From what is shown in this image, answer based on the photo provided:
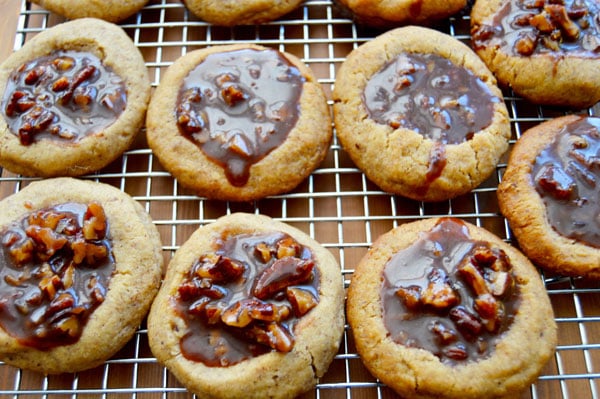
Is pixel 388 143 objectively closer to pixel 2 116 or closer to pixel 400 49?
pixel 400 49

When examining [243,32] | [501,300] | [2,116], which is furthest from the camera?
[243,32]

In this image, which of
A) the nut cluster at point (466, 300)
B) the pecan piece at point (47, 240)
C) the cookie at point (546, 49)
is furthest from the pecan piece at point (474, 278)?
the pecan piece at point (47, 240)

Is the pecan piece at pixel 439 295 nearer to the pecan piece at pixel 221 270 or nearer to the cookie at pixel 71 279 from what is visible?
the pecan piece at pixel 221 270

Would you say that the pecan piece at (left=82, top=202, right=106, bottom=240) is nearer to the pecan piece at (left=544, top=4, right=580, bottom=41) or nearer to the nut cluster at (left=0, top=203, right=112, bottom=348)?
the nut cluster at (left=0, top=203, right=112, bottom=348)

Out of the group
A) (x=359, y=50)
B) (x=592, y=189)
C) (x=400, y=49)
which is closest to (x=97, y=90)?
(x=359, y=50)

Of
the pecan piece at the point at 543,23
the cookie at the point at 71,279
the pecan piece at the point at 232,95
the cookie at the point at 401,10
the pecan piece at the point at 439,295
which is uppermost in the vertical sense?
the pecan piece at the point at 543,23

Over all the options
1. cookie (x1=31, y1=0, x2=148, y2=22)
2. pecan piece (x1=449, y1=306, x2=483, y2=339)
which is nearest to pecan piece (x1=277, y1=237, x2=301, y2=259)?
pecan piece (x1=449, y1=306, x2=483, y2=339)
